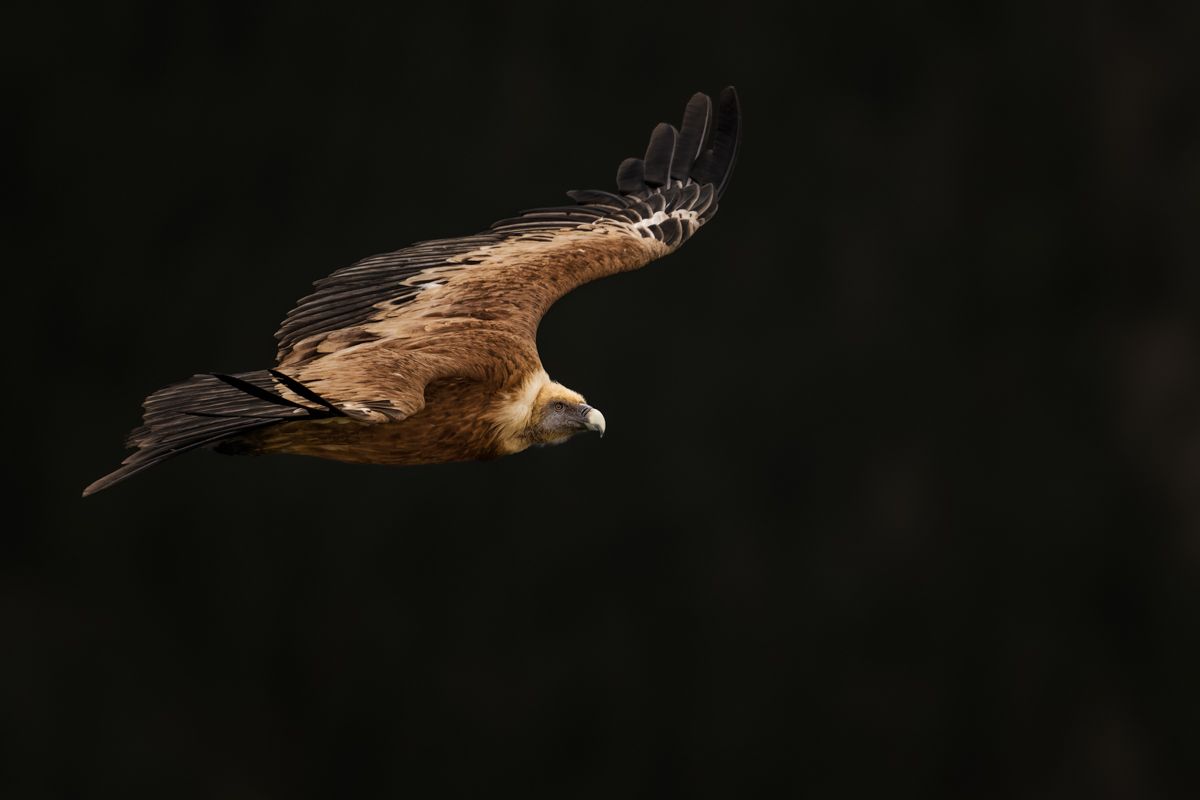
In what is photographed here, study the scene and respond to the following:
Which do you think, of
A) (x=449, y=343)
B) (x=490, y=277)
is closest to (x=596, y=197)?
(x=490, y=277)

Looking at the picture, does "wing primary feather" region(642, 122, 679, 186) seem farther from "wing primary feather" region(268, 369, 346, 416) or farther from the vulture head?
"wing primary feather" region(268, 369, 346, 416)

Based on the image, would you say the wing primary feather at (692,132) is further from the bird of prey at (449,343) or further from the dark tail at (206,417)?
the dark tail at (206,417)

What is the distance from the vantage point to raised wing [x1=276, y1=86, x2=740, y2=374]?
6.68 m

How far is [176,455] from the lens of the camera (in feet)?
17.7

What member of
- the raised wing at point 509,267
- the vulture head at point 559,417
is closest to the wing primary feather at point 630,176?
the raised wing at point 509,267

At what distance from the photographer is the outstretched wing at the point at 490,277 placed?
6320mm

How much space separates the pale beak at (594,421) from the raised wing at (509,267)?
1.17ft

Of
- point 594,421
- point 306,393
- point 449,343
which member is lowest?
point 594,421

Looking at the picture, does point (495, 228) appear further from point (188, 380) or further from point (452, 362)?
point (188, 380)

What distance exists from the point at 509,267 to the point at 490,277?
124 millimetres

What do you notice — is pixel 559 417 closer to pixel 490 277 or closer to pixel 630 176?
pixel 490 277

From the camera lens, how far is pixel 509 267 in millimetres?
7340

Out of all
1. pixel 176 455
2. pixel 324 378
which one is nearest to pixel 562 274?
pixel 324 378

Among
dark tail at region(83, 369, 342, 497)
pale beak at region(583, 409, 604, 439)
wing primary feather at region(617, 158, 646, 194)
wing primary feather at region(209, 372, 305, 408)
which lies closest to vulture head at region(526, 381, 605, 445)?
pale beak at region(583, 409, 604, 439)
